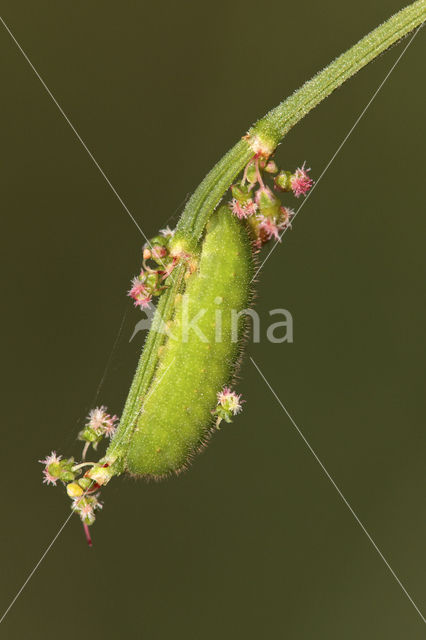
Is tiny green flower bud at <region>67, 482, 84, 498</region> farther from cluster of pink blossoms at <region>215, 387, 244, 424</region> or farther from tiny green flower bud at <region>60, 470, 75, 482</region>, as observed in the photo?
cluster of pink blossoms at <region>215, 387, 244, 424</region>

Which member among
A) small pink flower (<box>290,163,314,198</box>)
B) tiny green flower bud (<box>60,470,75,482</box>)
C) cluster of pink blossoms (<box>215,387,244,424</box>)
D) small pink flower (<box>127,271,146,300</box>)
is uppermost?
small pink flower (<box>127,271,146,300</box>)

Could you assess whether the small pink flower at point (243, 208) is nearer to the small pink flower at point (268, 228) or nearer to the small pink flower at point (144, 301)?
the small pink flower at point (268, 228)

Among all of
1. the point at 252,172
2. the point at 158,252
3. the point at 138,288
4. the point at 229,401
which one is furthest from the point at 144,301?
the point at 252,172

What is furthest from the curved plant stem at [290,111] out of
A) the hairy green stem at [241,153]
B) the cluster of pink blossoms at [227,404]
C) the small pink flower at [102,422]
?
the small pink flower at [102,422]

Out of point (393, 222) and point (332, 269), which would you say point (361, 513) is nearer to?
point (332, 269)

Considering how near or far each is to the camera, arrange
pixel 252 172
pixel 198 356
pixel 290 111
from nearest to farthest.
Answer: pixel 290 111, pixel 252 172, pixel 198 356

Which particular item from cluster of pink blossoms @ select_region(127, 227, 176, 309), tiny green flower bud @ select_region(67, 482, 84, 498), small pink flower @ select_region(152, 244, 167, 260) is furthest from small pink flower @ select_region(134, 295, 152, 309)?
tiny green flower bud @ select_region(67, 482, 84, 498)

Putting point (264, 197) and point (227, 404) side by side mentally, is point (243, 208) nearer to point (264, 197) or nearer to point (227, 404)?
point (264, 197)
